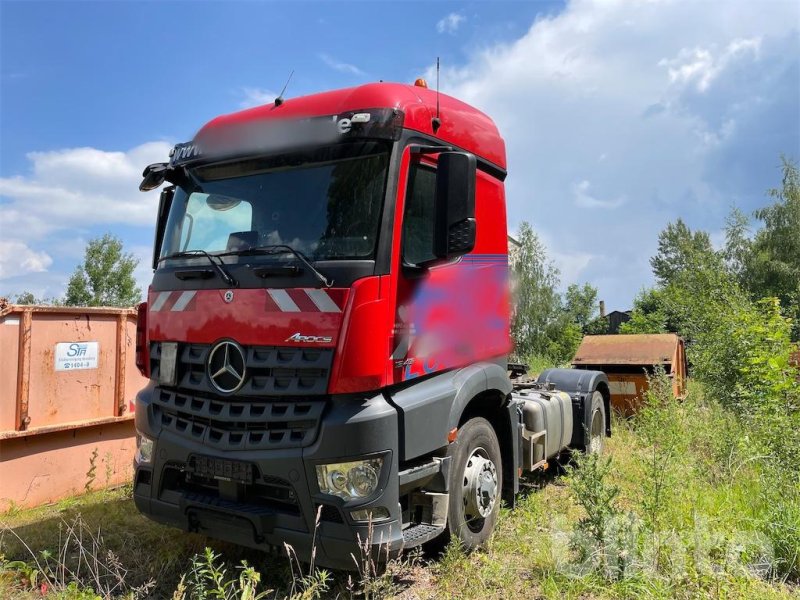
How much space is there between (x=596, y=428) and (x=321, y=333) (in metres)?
5.65

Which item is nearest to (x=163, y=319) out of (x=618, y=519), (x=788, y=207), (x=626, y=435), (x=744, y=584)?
(x=618, y=519)

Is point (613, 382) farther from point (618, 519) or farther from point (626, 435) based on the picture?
point (618, 519)

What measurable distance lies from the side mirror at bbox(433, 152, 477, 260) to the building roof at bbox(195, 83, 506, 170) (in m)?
0.43

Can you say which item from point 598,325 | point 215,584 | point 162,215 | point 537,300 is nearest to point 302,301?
point 162,215

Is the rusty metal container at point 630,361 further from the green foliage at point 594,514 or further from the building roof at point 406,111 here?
the building roof at point 406,111

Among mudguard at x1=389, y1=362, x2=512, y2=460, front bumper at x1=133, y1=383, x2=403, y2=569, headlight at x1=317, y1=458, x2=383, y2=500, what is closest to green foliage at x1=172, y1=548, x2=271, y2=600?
front bumper at x1=133, y1=383, x2=403, y2=569

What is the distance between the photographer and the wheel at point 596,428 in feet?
22.9

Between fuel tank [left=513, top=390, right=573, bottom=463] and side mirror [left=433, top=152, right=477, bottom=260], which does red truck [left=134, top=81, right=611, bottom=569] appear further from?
fuel tank [left=513, top=390, right=573, bottom=463]

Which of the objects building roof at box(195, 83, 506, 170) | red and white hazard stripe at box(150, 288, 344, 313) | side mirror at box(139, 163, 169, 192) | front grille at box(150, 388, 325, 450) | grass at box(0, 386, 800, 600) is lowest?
grass at box(0, 386, 800, 600)

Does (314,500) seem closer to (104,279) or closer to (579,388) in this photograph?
(579,388)

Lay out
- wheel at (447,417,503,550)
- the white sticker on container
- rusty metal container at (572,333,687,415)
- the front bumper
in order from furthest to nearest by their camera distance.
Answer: rusty metal container at (572,333,687,415) < the white sticker on container < wheel at (447,417,503,550) < the front bumper

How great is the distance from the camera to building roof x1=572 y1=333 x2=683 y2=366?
10.1 meters

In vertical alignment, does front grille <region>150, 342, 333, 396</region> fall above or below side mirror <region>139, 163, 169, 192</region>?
below

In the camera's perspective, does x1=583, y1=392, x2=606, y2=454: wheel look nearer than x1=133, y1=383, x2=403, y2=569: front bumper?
No
